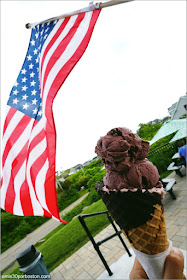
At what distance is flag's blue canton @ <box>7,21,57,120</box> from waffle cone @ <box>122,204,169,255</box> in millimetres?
2092

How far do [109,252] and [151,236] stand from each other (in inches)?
150

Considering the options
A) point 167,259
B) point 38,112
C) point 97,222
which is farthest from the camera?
point 97,222

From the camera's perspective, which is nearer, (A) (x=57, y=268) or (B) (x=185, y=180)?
(A) (x=57, y=268)

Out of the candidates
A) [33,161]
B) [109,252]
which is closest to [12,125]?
[33,161]

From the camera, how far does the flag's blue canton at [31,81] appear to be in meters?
2.58

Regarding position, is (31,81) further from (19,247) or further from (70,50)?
(19,247)

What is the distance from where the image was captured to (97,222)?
6.73m

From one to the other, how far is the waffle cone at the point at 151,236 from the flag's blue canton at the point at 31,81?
209 centimetres

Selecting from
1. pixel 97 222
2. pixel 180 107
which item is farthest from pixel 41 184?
pixel 180 107

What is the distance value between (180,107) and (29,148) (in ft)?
117

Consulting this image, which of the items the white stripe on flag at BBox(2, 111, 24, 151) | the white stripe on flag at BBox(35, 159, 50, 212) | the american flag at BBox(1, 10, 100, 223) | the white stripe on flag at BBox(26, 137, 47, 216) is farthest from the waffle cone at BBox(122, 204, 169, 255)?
the white stripe on flag at BBox(2, 111, 24, 151)

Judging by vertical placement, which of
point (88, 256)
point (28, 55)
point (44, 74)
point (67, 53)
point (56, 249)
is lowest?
point (56, 249)

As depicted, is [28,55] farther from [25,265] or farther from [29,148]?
[25,265]

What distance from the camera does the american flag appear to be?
2150 millimetres
